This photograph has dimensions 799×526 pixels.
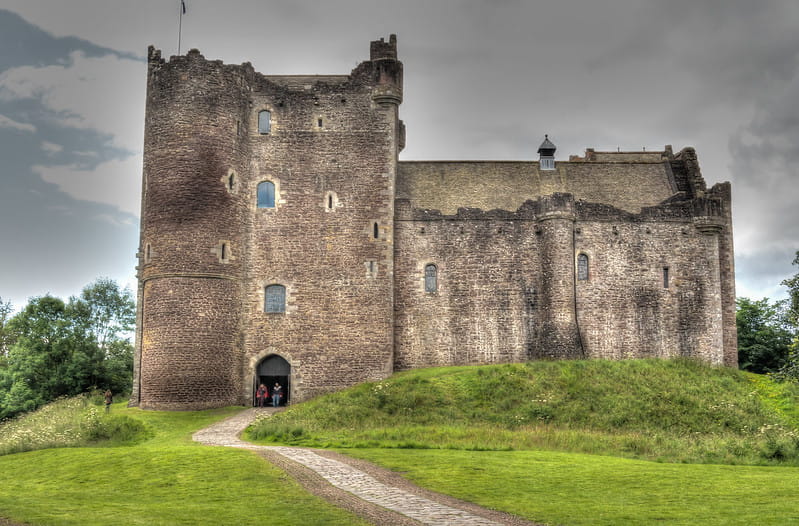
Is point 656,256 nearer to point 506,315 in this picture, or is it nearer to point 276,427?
point 506,315

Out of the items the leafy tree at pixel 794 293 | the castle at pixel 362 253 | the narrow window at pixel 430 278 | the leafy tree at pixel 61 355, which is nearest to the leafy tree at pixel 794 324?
the leafy tree at pixel 794 293

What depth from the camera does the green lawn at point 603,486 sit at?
551 inches

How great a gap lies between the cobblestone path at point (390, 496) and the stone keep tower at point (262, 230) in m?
11.1

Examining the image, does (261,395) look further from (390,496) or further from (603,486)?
(603,486)

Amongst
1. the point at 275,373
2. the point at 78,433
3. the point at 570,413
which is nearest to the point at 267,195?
the point at 275,373

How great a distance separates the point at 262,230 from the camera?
122 ft

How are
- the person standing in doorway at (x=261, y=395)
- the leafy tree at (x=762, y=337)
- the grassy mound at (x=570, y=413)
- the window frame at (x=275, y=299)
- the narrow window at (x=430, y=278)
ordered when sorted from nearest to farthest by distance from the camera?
the grassy mound at (x=570, y=413) → the person standing in doorway at (x=261, y=395) → the window frame at (x=275, y=299) → the narrow window at (x=430, y=278) → the leafy tree at (x=762, y=337)

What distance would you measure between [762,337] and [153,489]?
4207 cm

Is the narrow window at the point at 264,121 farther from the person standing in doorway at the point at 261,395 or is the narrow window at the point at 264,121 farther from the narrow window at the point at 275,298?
the person standing in doorway at the point at 261,395

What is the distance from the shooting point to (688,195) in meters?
40.7

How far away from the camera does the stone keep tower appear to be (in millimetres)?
34500

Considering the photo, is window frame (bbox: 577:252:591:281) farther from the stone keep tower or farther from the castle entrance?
the castle entrance

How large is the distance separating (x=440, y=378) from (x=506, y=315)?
18.0ft

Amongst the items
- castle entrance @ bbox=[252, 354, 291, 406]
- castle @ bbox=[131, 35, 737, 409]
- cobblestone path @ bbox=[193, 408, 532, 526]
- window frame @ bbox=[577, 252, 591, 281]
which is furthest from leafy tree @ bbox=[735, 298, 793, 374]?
cobblestone path @ bbox=[193, 408, 532, 526]
